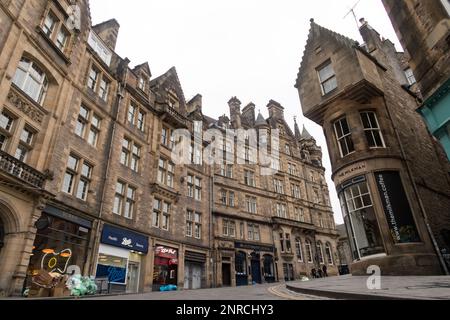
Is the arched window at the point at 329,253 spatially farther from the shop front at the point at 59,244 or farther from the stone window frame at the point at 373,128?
the shop front at the point at 59,244

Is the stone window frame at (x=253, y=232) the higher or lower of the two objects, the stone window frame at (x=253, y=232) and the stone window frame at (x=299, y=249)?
the higher

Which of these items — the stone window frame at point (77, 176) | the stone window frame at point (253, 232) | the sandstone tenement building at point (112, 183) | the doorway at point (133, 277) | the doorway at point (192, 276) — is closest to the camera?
the sandstone tenement building at point (112, 183)

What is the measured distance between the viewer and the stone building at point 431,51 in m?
10.9

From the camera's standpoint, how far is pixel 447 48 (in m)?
11.0

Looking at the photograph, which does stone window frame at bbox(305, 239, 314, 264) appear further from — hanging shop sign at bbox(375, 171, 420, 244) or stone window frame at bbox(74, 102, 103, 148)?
stone window frame at bbox(74, 102, 103, 148)

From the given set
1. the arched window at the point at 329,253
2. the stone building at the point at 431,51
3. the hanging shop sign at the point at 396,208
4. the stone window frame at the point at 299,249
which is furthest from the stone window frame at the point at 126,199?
the arched window at the point at 329,253

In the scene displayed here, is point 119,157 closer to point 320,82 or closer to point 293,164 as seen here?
point 320,82

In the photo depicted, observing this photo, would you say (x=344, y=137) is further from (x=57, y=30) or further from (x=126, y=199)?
(x=57, y=30)

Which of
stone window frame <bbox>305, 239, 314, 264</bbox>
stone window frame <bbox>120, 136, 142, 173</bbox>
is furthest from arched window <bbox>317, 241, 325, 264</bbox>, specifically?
stone window frame <bbox>120, 136, 142, 173</bbox>

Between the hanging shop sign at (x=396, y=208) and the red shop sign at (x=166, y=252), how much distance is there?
15237 millimetres

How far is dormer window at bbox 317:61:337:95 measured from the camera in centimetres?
1683

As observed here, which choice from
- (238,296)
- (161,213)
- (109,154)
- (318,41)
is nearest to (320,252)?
(161,213)

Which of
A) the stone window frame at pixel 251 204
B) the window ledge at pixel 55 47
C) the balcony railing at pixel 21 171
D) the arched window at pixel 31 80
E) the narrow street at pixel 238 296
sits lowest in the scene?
the narrow street at pixel 238 296
